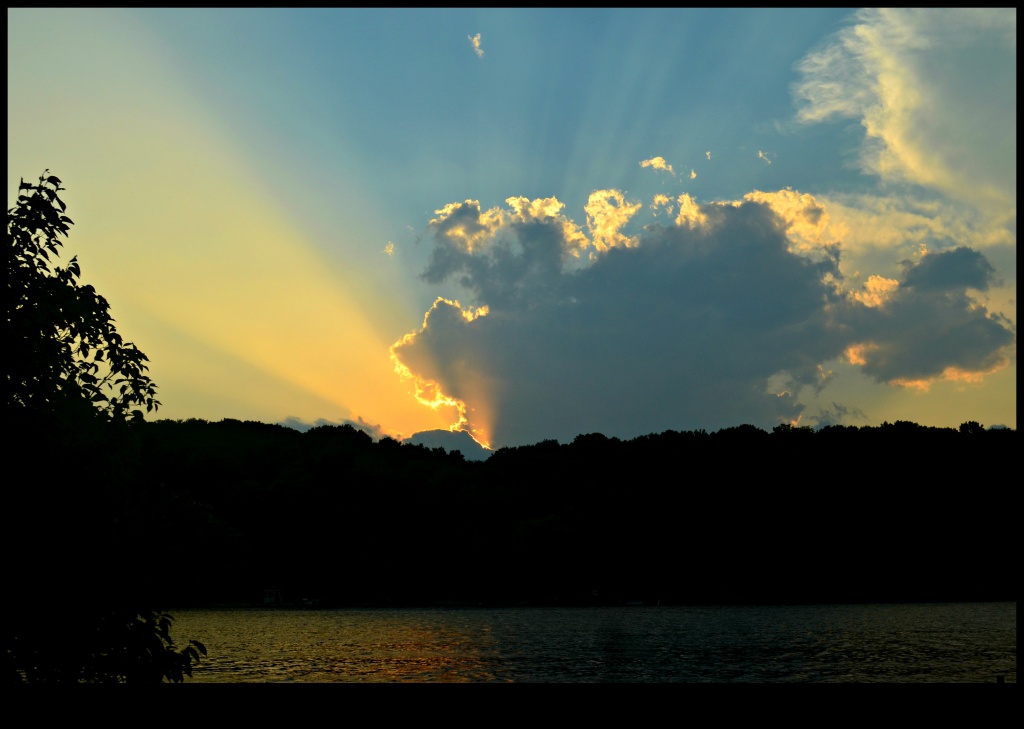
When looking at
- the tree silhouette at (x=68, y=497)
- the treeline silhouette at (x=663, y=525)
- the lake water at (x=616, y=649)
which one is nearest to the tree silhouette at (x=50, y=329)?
the tree silhouette at (x=68, y=497)

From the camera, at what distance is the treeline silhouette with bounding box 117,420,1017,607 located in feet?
452

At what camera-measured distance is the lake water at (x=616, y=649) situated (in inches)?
1790

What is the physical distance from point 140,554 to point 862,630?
81.2 meters

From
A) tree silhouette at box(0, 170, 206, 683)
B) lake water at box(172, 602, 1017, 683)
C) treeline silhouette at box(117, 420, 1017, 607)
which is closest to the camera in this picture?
tree silhouette at box(0, 170, 206, 683)

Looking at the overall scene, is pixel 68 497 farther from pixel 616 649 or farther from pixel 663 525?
pixel 663 525

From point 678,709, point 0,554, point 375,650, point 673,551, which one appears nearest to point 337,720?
point 678,709

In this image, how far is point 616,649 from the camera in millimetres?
60812

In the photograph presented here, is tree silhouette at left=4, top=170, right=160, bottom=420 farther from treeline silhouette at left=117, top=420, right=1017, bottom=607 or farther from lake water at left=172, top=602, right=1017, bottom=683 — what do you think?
treeline silhouette at left=117, top=420, right=1017, bottom=607

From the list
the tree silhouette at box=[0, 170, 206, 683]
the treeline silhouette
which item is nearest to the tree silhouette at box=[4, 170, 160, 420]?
the tree silhouette at box=[0, 170, 206, 683]

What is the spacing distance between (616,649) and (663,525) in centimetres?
7985

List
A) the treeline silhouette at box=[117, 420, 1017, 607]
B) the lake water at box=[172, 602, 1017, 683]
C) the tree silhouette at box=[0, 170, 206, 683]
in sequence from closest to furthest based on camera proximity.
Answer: the tree silhouette at box=[0, 170, 206, 683], the lake water at box=[172, 602, 1017, 683], the treeline silhouette at box=[117, 420, 1017, 607]

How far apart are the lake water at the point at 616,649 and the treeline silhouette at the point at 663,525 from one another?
3280cm

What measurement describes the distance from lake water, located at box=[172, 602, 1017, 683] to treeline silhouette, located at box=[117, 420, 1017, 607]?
108ft

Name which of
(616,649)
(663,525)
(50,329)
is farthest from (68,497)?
(663,525)
